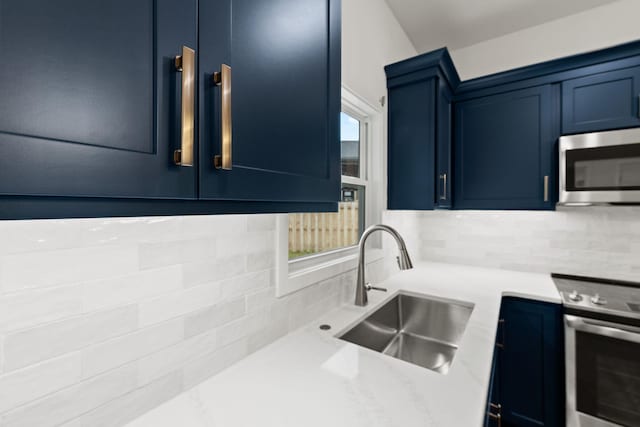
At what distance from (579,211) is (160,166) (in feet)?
8.62

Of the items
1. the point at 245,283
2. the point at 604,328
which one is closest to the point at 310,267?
the point at 245,283

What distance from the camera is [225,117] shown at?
496 mm

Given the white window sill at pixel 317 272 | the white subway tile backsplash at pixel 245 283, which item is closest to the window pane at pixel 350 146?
the white window sill at pixel 317 272

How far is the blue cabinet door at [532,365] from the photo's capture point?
5.34ft

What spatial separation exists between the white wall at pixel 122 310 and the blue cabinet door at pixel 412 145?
1140 mm

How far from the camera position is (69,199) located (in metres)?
0.35

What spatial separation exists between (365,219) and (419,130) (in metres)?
0.67

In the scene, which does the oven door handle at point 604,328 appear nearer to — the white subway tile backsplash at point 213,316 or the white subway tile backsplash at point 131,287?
the white subway tile backsplash at point 213,316

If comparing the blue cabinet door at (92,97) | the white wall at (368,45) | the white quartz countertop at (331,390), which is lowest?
the white quartz countertop at (331,390)

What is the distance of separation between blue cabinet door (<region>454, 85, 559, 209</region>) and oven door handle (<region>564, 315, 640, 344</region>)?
73 centimetres

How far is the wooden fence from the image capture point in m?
1.45

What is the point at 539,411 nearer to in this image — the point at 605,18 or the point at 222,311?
the point at 222,311

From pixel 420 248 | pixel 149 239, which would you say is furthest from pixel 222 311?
pixel 420 248

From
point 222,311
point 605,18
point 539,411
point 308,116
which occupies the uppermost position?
point 605,18
